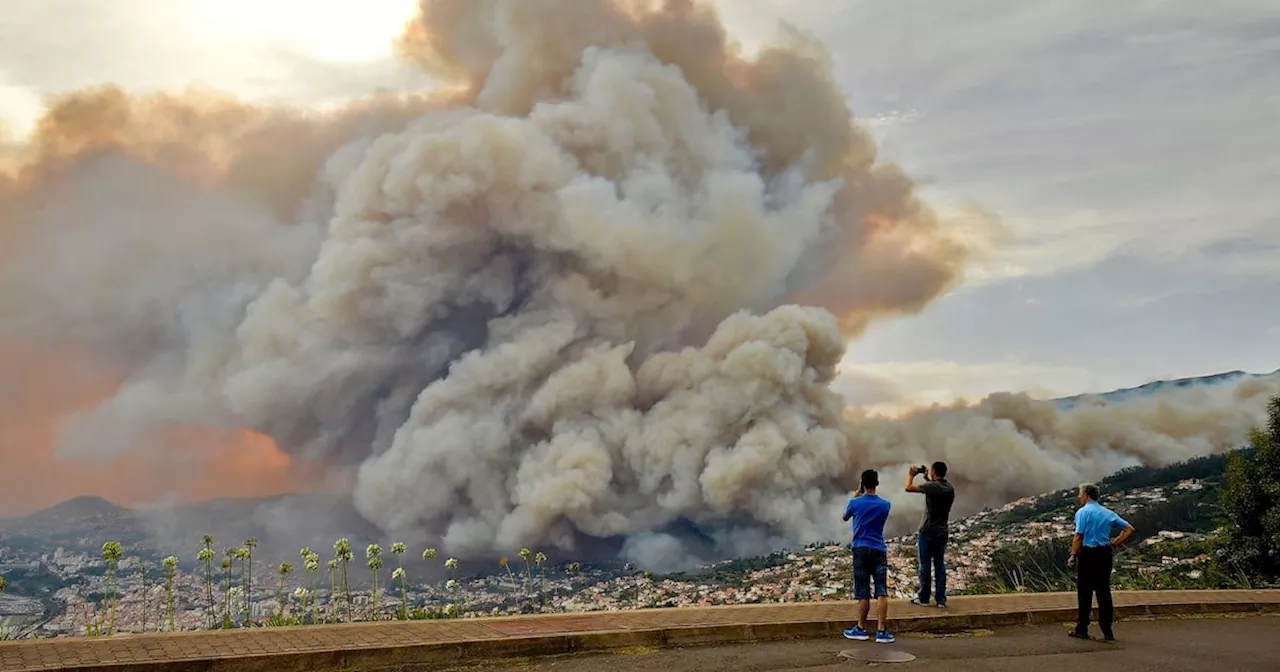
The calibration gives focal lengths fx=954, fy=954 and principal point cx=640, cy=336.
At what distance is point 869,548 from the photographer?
10.8 metres

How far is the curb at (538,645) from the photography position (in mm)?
8266

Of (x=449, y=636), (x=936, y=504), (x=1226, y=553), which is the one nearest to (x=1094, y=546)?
(x=936, y=504)

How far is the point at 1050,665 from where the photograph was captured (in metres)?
9.54

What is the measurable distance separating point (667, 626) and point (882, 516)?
272cm

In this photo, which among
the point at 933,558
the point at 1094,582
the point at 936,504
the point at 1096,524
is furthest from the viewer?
the point at 933,558

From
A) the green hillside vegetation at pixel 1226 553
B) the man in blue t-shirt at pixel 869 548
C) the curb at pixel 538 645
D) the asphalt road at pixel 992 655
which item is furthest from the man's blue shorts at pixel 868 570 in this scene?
the green hillside vegetation at pixel 1226 553

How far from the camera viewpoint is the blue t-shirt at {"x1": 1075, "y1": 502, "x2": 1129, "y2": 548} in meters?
11.3

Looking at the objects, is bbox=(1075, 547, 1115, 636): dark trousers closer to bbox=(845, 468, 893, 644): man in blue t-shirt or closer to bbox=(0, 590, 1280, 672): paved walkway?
bbox=(0, 590, 1280, 672): paved walkway

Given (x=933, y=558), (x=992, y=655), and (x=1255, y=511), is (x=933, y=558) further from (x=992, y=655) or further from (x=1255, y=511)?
(x=1255, y=511)

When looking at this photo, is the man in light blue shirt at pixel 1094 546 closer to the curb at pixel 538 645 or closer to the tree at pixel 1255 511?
the curb at pixel 538 645

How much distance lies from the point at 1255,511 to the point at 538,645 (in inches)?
852

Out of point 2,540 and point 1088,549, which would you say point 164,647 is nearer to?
point 1088,549

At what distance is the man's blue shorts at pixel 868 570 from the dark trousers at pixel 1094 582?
2.50 m

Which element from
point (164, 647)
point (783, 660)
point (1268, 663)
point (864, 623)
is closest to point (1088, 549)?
point (1268, 663)
